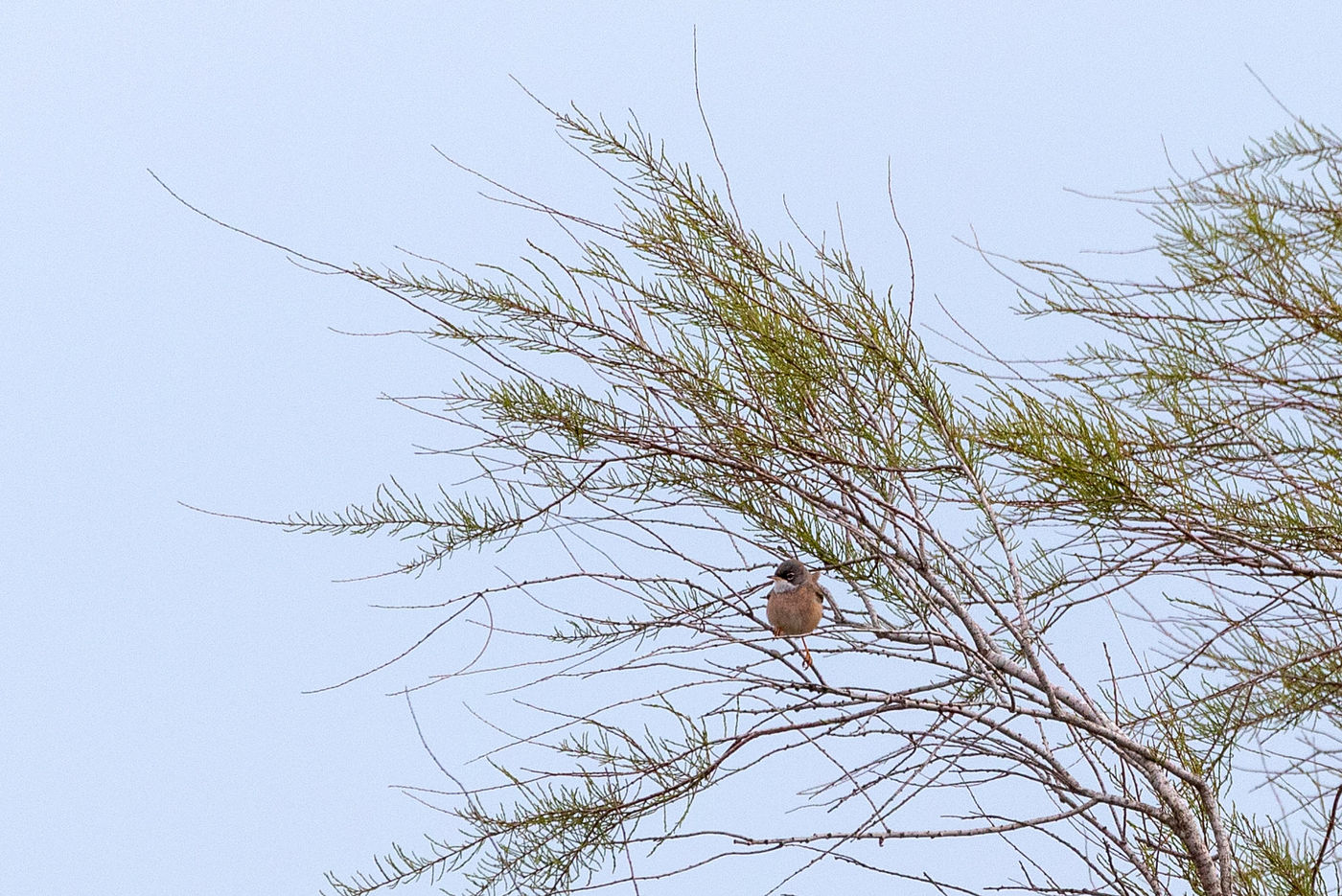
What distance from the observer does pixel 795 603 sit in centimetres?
146

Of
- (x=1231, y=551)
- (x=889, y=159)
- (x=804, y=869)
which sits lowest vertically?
(x=804, y=869)

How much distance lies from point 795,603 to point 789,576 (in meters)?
0.04

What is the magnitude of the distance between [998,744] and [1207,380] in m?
0.52

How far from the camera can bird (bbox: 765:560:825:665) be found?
57.6 inches

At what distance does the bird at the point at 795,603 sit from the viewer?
4.80ft

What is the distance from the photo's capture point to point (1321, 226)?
1.87 meters

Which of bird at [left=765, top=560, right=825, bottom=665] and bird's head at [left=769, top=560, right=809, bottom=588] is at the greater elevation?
bird's head at [left=769, top=560, right=809, bottom=588]

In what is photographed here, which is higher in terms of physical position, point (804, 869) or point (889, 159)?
point (889, 159)

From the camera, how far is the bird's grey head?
1476 mm

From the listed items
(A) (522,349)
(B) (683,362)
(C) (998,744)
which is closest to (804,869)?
(C) (998,744)

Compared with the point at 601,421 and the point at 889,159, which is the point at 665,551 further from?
the point at 889,159

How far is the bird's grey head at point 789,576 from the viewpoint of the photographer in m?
1.48

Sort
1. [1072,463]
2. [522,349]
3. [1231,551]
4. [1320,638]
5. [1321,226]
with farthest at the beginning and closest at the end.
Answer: [1321,226], [1320,638], [522,349], [1231,551], [1072,463]

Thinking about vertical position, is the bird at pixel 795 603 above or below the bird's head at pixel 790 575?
below
